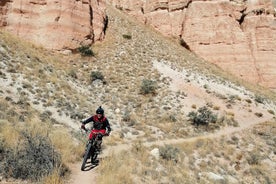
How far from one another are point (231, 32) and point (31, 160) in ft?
134

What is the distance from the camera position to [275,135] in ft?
85.5

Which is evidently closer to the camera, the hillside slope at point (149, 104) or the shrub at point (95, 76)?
the hillside slope at point (149, 104)

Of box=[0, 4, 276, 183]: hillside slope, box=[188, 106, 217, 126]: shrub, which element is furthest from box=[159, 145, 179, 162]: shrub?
box=[188, 106, 217, 126]: shrub

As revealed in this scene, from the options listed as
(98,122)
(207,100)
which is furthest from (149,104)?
(98,122)

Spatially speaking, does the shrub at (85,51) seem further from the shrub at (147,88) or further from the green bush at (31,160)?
the green bush at (31,160)

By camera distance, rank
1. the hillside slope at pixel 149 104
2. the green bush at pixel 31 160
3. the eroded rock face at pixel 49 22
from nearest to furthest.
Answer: the green bush at pixel 31 160, the hillside slope at pixel 149 104, the eroded rock face at pixel 49 22

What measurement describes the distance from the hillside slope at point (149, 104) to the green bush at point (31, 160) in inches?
65.9

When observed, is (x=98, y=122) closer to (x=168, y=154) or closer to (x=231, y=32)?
(x=168, y=154)

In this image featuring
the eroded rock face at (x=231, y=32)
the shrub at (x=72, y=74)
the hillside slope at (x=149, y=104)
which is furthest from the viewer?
the eroded rock face at (x=231, y=32)

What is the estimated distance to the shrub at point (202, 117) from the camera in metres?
25.1

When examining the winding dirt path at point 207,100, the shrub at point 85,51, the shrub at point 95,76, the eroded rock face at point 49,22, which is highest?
the eroded rock face at point 49,22

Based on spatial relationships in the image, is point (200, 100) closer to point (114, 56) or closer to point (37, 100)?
point (114, 56)

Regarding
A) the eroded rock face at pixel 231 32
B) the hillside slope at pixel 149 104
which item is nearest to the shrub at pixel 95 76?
the hillside slope at pixel 149 104

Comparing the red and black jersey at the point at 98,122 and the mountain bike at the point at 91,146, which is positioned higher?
the red and black jersey at the point at 98,122
